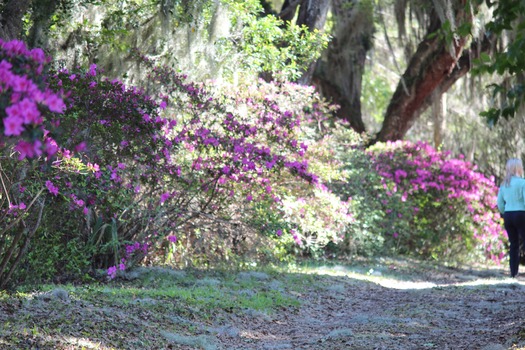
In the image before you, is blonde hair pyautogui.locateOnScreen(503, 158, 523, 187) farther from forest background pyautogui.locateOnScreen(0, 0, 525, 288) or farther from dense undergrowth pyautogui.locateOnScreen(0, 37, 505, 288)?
dense undergrowth pyautogui.locateOnScreen(0, 37, 505, 288)

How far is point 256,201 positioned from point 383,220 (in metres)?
4.43

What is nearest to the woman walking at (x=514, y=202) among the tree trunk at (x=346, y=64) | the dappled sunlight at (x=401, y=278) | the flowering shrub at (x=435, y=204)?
the dappled sunlight at (x=401, y=278)

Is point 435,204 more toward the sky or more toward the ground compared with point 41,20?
more toward the ground

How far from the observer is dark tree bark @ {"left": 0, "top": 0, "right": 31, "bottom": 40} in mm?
5941

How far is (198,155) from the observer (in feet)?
26.3

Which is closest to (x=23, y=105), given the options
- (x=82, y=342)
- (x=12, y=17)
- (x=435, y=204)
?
(x=82, y=342)

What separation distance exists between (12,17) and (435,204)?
9.08m

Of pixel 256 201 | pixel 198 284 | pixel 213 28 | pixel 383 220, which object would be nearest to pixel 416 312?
pixel 198 284

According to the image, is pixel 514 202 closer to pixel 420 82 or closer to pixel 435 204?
pixel 435 204

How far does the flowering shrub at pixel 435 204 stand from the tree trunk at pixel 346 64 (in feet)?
9.56

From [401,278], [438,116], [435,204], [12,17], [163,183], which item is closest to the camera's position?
[12,17]

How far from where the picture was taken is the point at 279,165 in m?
7.78

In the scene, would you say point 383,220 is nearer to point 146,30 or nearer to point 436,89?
point 436,89

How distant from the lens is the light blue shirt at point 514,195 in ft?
31.3
